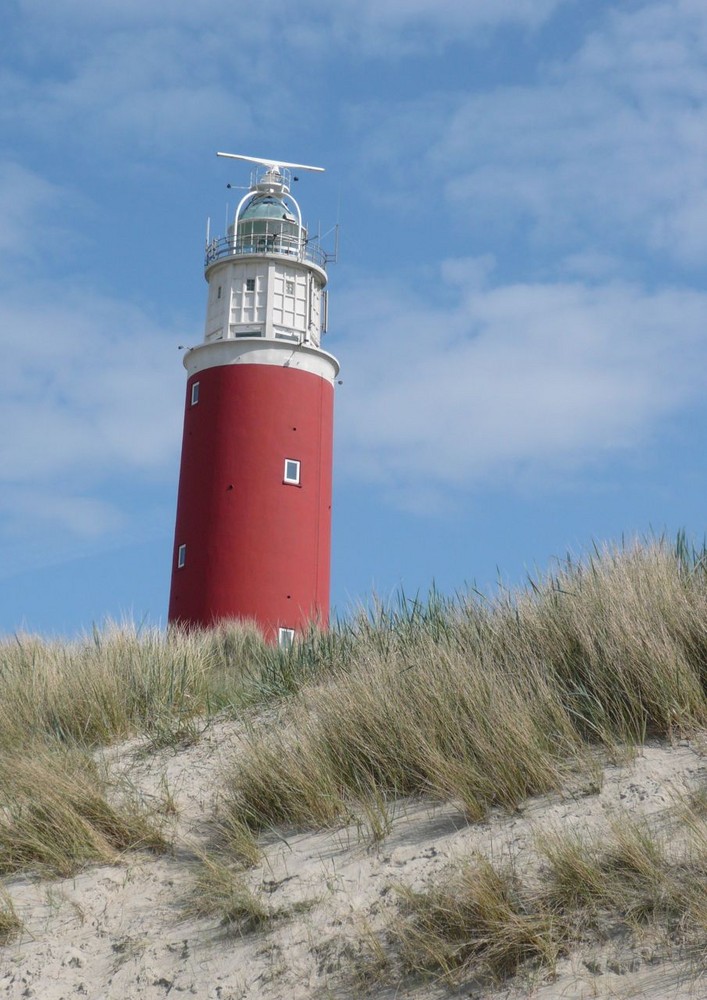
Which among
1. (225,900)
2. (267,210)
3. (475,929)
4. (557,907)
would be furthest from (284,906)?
(267,210)

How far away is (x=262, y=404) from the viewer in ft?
75.4

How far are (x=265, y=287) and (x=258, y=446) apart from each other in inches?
157

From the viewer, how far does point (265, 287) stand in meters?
24.7

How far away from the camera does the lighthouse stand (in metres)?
22.0

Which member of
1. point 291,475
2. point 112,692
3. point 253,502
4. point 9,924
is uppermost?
point 291,475

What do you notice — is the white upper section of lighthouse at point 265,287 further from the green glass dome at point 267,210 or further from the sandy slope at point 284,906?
the sandy slope at point 284,906

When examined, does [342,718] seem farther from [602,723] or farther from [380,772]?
[602,723]

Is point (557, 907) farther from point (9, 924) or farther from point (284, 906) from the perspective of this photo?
point (9, 924)

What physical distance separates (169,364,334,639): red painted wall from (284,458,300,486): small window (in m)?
0.11

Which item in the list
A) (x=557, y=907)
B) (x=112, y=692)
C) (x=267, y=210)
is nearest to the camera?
(x=557, y=907)

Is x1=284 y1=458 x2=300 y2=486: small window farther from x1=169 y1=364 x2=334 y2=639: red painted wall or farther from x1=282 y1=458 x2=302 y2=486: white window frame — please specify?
x1=169 y1=364 x2=334 y2=639: red painted wall

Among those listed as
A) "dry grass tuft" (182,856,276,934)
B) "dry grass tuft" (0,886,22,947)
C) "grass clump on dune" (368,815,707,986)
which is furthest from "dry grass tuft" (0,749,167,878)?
"grass clump on dune" (368,815,707,986)

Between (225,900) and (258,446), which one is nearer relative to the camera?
(225,900)

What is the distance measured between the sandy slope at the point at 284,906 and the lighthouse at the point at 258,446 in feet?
49.2
